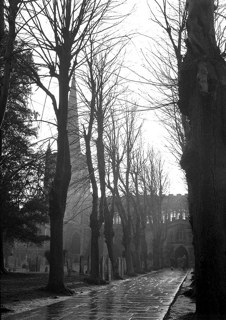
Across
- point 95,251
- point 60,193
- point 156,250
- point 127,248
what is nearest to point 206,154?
point 60,193

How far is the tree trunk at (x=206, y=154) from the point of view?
551 centimetres

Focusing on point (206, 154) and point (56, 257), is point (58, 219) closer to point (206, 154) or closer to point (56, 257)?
point (56, 257)

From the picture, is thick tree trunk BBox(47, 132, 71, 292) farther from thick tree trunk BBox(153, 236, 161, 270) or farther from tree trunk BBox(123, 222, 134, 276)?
thick tree trunk BBox(153, 236, 161, 270)

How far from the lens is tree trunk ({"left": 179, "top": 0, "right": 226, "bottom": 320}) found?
551 cm

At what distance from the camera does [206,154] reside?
19.3 ft

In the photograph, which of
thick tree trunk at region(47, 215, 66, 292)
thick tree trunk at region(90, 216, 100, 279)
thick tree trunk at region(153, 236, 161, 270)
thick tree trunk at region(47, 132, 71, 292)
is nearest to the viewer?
thick tree trunk at region(47, 215, 66, 292)

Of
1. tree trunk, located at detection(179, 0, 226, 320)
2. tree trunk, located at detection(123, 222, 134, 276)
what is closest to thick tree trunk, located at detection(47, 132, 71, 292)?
tree trunk, located at detection(179, 0, 226, 320)

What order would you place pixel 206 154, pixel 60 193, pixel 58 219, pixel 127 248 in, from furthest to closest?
pixel 127 248, pixel 60 193, pixel 58 219, pixel 206 154

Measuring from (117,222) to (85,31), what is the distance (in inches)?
2168

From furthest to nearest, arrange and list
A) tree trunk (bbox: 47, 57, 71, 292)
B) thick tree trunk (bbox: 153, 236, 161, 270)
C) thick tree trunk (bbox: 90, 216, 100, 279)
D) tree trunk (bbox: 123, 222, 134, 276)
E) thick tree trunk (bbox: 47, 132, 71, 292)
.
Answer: thick tree trunk (bbox: 153, 236, 161, 270) → tree trunk (bbox: 123, 222, 134, 276) → thick tree trunk (bbox: 90, 216, 100, 279) → tree trunk (bbox: 47, 57, 71, 292) → thick tree trunk (bbox: 47, 132, 71, 292)

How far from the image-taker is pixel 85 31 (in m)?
12.3

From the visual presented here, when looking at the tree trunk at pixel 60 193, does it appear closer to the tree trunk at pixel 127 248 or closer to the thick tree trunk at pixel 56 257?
the thick tree trunk at pixel 56 257

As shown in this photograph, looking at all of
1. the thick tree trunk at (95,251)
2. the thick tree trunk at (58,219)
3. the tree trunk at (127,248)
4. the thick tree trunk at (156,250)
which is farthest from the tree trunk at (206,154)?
the thick tree trunk at (156,250)

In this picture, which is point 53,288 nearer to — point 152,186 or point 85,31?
point 85,31
